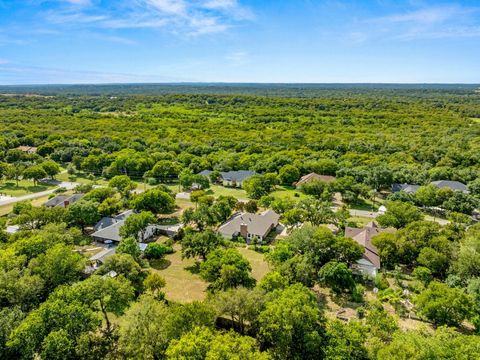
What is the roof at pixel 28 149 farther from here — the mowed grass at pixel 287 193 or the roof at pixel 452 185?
the roof at pixel 452 185

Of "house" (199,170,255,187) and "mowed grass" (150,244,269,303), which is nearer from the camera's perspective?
"mowed grass" (150,244,269,303)

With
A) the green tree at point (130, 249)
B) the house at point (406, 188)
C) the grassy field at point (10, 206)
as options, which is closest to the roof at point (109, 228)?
the green tree at point (130, 249)

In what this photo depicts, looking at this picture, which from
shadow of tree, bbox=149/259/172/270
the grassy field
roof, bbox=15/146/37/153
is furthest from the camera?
roof, bbox=15/146/37/153

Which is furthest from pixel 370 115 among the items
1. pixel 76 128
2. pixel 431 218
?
pixel 76 128

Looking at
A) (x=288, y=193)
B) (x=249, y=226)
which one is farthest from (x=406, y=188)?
(x=249, y=226)

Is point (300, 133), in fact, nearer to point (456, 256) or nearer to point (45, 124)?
point (456, 256)

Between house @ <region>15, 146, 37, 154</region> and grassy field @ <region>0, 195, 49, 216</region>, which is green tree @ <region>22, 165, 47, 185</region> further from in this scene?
house @ <region>15, 146, 37, 154</region>

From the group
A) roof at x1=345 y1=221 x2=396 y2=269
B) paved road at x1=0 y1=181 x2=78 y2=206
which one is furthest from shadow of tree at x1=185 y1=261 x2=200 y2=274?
paved road at x1=0 y1=181 x2=78 y2=206
